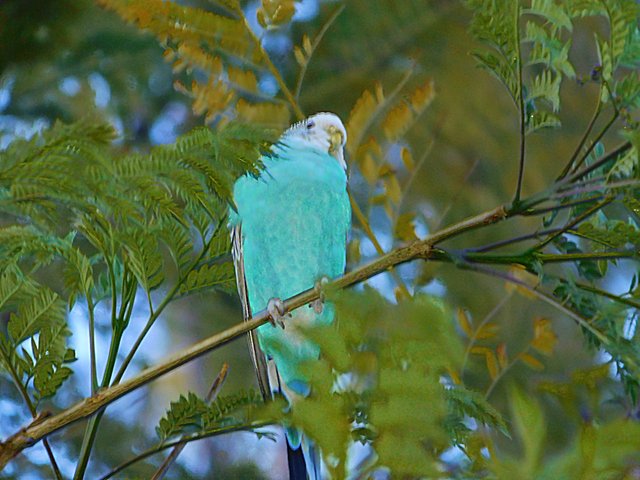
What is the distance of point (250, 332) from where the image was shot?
1207 mm

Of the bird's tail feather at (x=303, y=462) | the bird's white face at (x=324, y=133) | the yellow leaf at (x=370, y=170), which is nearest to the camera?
the yellow leaf at (x=370, y=170)

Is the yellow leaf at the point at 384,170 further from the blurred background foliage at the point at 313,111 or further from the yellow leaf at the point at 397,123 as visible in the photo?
the blurred background foliage at the point at 313,111

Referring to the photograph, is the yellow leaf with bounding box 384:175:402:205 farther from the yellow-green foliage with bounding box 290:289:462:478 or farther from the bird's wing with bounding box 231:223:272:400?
the yellow-green foliage with bounding box 290:289:462:478

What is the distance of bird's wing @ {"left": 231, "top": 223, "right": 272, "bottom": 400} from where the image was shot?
3.74ft

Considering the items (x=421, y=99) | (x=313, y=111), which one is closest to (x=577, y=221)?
(x=421, y=99)

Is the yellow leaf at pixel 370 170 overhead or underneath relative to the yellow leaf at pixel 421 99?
underneath

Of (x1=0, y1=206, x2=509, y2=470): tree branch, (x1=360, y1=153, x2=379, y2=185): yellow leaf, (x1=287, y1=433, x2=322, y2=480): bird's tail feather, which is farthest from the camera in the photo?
(x1=287, y1=433, x2=322, y2=480): bird's tail feather

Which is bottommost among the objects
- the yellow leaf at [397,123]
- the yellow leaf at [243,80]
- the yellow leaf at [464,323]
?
the yellow leaf at [464,323]

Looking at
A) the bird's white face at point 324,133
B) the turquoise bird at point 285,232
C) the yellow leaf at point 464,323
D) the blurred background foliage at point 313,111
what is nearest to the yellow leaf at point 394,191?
the yellow leaf at point 464,323

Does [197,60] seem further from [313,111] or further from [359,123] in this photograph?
[313,111]

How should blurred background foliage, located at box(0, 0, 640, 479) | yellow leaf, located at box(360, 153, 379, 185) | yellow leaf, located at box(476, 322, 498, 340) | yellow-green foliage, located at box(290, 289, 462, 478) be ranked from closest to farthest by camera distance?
yellow-green foliage, located at box(290, 289, 462, 478) < yellow leaf, located at box(476, 322, 498, 340) < yellow leaf, located at box(360, 153, 379, 185) < blurred background foliage, located at box(0, 0, 640, 479)

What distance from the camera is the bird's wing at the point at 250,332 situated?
114 cm

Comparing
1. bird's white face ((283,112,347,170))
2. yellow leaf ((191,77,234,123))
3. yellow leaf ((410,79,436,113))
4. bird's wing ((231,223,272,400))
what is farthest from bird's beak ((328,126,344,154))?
yellow leaf ((191,77,234,123))

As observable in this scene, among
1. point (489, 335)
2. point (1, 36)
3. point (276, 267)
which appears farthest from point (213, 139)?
point (1, 36)
